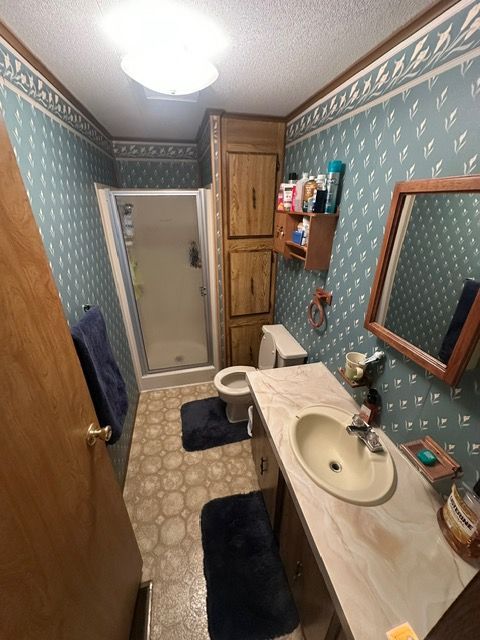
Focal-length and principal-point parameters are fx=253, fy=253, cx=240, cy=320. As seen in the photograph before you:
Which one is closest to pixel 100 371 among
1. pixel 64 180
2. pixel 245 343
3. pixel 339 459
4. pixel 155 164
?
pixel 64 180

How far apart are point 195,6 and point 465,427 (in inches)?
63.6

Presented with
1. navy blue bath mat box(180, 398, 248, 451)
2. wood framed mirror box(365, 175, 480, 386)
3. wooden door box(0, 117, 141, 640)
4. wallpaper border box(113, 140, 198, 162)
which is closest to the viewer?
wooden door box(0, 117, 141, 640)

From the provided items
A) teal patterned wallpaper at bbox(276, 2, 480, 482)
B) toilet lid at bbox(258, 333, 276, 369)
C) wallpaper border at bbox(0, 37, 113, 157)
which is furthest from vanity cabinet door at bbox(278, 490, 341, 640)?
wallpaper border at bbox(0, 37, 113, 157)

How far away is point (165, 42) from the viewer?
0.93 metres

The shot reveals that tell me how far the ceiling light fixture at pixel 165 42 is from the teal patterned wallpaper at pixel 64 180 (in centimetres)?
42

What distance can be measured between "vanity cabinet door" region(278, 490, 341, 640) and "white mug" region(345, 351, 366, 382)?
24.4 inches

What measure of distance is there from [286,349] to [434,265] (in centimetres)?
116

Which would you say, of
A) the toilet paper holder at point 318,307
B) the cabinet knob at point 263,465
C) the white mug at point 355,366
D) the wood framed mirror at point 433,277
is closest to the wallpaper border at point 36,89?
the wood framed mirror at point 433,277

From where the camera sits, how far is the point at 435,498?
0.94m

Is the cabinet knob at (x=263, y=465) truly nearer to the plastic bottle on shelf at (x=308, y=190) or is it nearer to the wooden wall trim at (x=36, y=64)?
→ the plastic bottle on shelf at (x=308, y=190)

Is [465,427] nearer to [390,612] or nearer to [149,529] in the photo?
[390,612]

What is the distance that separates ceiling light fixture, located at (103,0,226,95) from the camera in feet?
2.72

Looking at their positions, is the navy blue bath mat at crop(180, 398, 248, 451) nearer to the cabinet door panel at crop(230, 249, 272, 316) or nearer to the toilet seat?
the toilet seat

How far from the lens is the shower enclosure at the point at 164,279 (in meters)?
2.11
